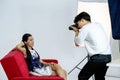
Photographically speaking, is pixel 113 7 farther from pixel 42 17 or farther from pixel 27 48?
pixel 42 17

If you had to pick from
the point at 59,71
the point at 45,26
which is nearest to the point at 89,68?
the point at 59,71

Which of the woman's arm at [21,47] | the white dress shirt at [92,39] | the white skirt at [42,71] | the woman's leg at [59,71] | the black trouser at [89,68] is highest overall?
the white dress shirt at [92,39]

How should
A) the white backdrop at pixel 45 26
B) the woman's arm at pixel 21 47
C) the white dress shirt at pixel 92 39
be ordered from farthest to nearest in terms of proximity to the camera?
1. the white backdrop at pixel 45 26
2. the woman's arm at pixel 21 47
3. the white dress shirt at pixel 92 39

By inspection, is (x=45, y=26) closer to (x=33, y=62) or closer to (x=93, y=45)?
(x=33, y=62)

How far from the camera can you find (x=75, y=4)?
412 cm

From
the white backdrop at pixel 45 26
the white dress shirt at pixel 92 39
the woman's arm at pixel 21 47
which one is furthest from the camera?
the white backdrop at pixel 45 26

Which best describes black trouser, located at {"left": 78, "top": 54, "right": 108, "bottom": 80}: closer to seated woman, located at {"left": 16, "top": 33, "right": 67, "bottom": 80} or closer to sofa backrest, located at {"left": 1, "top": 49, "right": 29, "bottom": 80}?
seated woman, located at {"left": 16, "top": 33, "right": 67, "bottom": 80}

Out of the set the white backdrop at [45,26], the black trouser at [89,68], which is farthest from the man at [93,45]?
the white backdrop at [45,26]

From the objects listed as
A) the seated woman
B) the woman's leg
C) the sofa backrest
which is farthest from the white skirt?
the sofa backrest

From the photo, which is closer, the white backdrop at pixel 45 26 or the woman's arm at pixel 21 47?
the woman's arm at pixel 21 47

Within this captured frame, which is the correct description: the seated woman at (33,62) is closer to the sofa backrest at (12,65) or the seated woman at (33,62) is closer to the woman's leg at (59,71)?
the woman's leg at (59,71)

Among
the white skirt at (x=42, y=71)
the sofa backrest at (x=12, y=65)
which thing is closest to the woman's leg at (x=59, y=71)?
the white skirt at (x=42, y=71)

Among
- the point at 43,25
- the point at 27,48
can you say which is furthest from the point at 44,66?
the point at 43,25

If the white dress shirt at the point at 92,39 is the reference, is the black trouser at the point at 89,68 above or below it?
below
